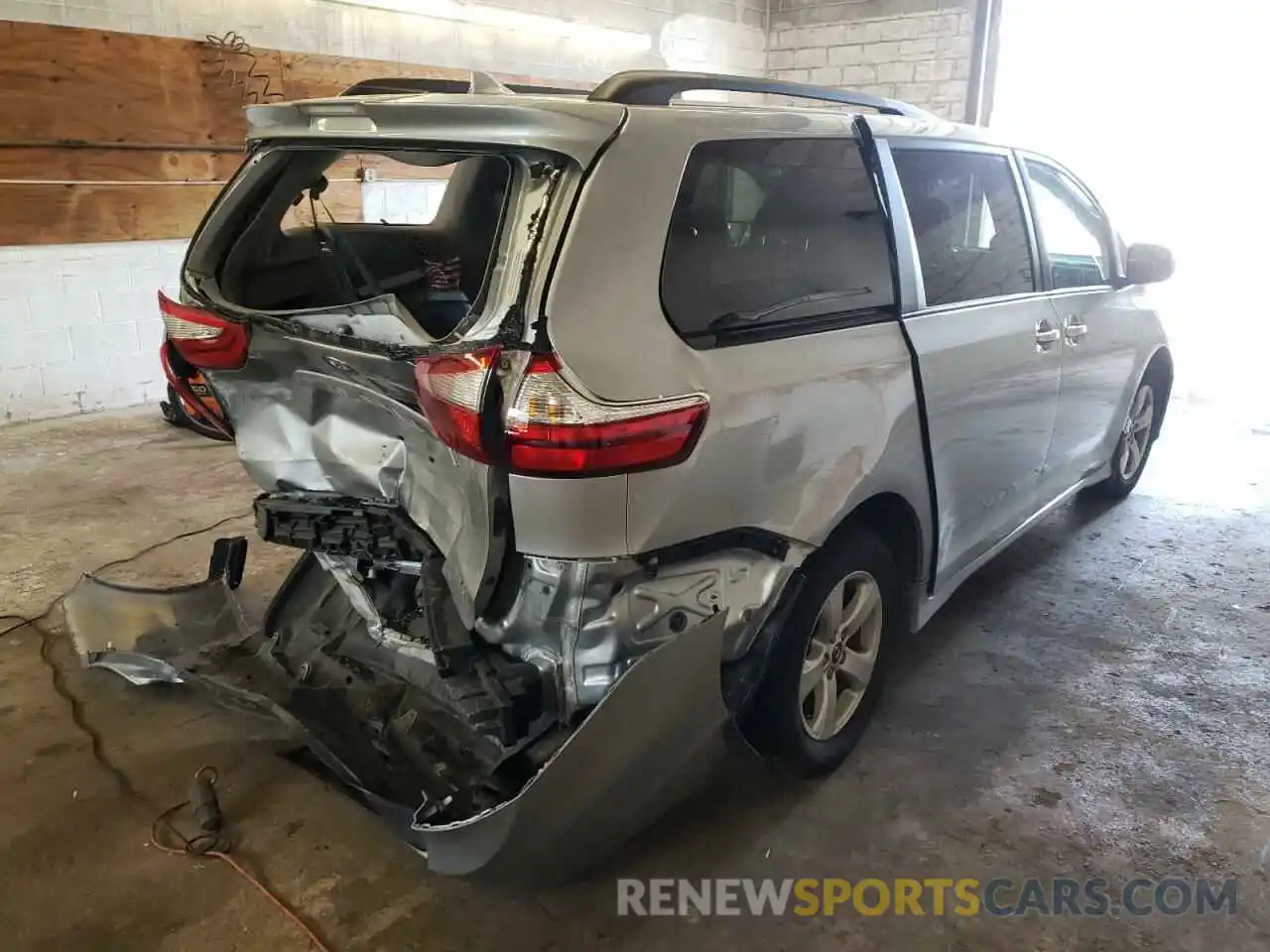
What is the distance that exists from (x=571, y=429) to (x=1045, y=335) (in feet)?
6.15

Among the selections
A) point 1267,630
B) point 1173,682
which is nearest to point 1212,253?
point 1267,630

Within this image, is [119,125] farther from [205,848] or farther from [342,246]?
[205,848]

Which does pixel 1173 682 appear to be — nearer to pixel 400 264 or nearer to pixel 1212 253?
pixel 400 264

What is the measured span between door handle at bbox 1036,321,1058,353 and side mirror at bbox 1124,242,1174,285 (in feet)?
2.68

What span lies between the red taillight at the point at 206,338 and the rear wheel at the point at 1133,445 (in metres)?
3.35

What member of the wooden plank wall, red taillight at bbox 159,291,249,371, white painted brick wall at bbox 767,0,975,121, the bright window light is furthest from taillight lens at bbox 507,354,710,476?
white painted brick wall at bbox 767,0,975,121

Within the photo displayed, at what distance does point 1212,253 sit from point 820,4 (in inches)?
156

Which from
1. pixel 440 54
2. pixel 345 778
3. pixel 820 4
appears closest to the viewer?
pixel 345 778

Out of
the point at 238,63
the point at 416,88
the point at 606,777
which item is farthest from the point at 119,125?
the point at 606,777

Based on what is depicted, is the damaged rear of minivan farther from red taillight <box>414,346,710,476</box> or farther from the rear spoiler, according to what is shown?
the rear spoiler

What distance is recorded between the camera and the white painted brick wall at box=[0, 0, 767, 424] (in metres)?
5.46

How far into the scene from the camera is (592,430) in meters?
1.60

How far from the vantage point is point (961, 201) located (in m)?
2.66

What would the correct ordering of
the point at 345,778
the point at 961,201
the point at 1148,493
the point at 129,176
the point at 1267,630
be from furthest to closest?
the point at 129,176, the point at 1148,493, the point at 1267,630, the point at 961,201, the point at 345,778
